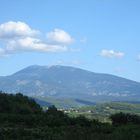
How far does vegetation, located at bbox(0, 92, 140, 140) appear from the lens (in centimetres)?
2272

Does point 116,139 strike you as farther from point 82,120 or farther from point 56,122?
point 82,120

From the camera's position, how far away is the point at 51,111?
9494 centimetres

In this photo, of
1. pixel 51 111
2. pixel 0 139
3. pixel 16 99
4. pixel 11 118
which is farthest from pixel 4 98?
pixel 0 139

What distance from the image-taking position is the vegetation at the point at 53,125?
2272cm

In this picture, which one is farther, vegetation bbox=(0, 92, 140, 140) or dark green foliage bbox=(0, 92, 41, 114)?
dark green foliage bbox=(0, 92, 41, 114)

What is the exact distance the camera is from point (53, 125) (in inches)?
2399

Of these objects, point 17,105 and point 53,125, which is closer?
point 53,125

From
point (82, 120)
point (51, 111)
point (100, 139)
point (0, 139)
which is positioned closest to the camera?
point (100, 139)

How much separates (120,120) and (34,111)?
119ft

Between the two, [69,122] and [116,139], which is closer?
[116,139]

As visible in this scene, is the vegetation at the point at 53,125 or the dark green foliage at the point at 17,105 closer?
the vegetation at the point at 53,125

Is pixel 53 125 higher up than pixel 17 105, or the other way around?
pixel 17 105

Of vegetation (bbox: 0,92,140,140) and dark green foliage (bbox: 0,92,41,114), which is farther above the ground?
dark green foliage (bbox: 0,92,41,114)

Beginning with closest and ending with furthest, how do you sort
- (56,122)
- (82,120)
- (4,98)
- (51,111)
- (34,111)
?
(56,122), (82,120), (51,111), (34,111), (4,98)
